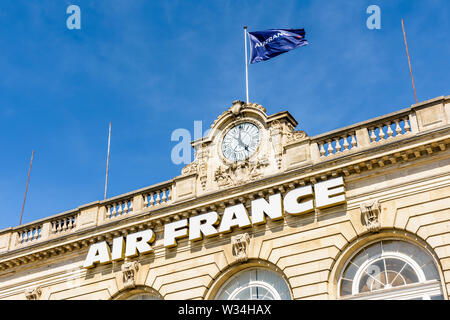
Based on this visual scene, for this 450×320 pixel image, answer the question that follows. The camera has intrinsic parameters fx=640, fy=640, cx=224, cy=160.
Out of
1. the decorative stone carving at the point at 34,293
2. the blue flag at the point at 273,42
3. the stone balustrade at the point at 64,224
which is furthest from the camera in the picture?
the stone balustrade at the point at 64,224

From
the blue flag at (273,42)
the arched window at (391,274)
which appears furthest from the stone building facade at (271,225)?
the blue flag at (273,42)

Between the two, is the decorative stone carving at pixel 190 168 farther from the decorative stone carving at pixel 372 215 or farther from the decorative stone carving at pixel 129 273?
the decorative stone carving at pixel 372 215

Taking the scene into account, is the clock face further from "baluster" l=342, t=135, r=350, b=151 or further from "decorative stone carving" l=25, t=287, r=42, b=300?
"decorative stone carving" l=25, t=287, r=42, b=300

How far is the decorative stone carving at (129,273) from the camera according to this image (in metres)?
27.0

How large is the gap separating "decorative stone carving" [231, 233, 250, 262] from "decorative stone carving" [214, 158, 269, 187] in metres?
2.44

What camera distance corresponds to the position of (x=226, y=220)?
25766 mm

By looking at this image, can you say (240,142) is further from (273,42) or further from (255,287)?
(255,287)

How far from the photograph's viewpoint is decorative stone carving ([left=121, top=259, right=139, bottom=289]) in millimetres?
26953

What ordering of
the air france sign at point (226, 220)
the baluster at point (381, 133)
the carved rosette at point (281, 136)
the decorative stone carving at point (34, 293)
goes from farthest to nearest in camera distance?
1. the decorative stone carving at point (34, 293)
2. the carved rosette at point (281, 136)
3. the baluster at point (381, 133)
4. the air france sign at point (226, 220)

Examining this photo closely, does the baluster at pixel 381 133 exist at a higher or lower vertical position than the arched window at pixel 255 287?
higher

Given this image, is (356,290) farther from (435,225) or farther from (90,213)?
(90,213)

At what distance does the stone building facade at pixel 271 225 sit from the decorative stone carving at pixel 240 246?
0.04 m

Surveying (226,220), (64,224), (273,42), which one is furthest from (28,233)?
(273,42)
